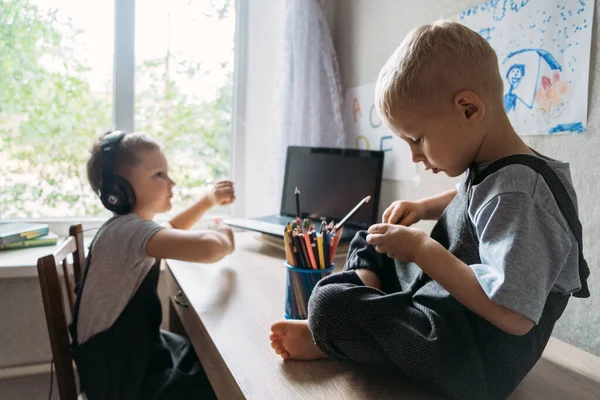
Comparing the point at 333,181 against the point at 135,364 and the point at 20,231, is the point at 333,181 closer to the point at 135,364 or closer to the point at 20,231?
the point at 135,364

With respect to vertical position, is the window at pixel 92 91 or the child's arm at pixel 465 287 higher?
the window at pixel 92 91

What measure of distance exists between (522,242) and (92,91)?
168 cm

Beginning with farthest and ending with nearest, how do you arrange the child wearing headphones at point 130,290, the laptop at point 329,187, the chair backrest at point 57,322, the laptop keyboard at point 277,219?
the laptop keyboard at point 277,219, the laptop at point 329,187, the child wearing headphones at point 130,290, the chair backrest at point 57,322

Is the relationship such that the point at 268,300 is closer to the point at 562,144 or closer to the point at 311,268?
the point at 311,268

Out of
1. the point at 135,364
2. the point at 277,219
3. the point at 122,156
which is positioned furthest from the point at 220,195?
the point at 135,364

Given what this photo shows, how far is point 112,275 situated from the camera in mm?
1051

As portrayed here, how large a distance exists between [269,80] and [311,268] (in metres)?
1.16

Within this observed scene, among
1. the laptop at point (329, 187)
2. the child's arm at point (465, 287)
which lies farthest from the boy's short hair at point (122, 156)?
the child's arm at point (465, 287)

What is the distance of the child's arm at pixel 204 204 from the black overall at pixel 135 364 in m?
0.29

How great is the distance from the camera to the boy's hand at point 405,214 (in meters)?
0.84

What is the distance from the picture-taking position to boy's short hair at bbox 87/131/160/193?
1146 millimetres

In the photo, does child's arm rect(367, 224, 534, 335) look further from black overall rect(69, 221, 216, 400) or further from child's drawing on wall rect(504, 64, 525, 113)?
black overall rect(69, 221, 216, 400)

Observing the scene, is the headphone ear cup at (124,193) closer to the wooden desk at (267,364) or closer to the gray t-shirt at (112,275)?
the gray t-shirt at (112,275)

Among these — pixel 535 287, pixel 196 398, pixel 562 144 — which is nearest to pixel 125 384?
pixel 196 398
